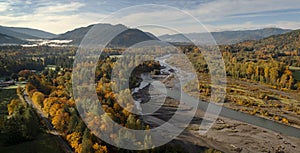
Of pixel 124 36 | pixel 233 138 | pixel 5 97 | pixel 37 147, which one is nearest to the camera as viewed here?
pixel 37 147

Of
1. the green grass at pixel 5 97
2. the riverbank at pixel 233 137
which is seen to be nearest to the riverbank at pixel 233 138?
the riverbank at pixel 233 137

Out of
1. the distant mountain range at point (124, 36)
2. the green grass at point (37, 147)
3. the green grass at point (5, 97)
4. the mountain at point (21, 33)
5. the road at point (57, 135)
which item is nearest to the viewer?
the distant mountain range at point (124, 36)

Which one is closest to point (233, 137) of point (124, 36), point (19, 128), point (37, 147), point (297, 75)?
point (37, 147)

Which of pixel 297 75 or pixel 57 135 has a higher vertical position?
pixel 297 75

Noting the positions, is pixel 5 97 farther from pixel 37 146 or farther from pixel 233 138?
pixel 233 138

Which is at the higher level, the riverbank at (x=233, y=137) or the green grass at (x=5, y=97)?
the green grass at (x=5, y=97)

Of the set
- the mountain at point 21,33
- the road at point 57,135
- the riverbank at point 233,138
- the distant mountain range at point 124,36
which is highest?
the mountain at point 21,33

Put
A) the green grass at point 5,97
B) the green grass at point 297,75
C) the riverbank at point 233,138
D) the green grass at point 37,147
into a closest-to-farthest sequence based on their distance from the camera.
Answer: the green grass at point 37,147 → the riverbank at point 233,138 → the green grass at point 5,97 → the green grass at point 297,75

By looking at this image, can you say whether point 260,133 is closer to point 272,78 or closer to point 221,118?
point 221,118

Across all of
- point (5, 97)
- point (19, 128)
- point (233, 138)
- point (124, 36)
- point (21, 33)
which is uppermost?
point (21, 33)

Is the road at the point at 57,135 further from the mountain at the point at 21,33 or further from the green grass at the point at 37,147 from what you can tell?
the mountain at the point at 21,33

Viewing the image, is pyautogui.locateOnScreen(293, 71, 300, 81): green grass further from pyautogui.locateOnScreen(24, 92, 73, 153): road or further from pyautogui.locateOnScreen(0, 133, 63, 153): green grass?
pyautogui.locateOnScreen(0, 133, 63, 153): green grass
